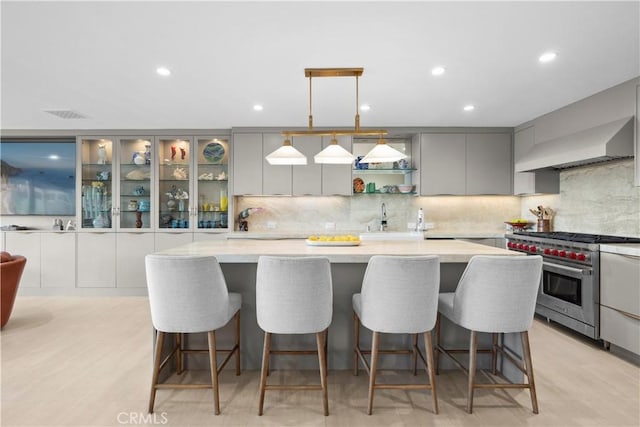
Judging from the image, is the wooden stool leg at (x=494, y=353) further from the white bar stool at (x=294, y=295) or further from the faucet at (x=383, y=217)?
the faucet at (x=383, y=217)

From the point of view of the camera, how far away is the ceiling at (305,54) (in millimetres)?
2021

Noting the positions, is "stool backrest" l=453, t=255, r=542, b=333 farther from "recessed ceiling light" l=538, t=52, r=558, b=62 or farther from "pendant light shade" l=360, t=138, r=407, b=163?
"recessed ceiling light" l=538, t=52, r=558, b=62

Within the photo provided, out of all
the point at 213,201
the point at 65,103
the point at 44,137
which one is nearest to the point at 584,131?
A: the point at 213,201

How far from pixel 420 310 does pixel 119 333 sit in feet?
9.83

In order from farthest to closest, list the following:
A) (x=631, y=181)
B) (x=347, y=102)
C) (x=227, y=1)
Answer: (x=347, y=102) < (x=631, y=181) < (x=227, y=1)

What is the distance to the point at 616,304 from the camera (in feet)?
9.37

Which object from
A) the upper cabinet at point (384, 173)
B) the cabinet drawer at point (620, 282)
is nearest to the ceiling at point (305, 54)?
the upper cabinet at point (384, 173)

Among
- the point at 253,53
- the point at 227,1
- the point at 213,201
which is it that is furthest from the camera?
the point at 213,201

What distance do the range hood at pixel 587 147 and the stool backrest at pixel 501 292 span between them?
184cm

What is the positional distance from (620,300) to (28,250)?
22.4 ft

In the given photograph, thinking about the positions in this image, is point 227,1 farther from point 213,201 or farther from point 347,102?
point 213,201

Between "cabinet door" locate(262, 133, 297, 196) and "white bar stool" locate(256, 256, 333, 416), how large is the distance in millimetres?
2891

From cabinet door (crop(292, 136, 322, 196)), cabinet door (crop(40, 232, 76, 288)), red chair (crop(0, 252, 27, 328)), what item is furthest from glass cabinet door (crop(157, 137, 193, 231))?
red chair (crop(0, 252, 27, 328))

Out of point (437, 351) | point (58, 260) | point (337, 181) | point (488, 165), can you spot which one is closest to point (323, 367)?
point (437, 351)
